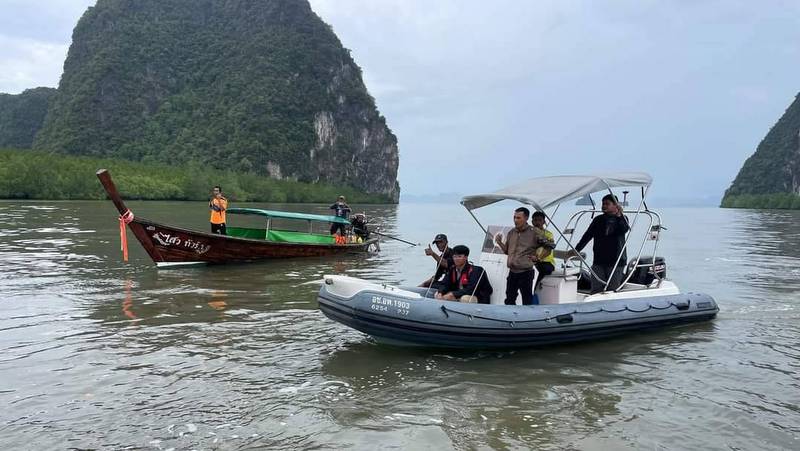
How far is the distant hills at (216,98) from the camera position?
111625mm

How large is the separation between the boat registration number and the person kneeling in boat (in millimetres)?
852

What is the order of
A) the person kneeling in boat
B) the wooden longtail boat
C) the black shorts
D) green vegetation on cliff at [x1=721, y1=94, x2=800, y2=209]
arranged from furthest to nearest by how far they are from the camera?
green vegetation on cliff at [x1=721, y1=94, x2=800, y2=209] < the black shorts < the wooden longtail boat < the person kneeling in boat

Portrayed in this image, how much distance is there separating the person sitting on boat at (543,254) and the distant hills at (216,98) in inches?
3842

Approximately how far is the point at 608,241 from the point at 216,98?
5080 inches

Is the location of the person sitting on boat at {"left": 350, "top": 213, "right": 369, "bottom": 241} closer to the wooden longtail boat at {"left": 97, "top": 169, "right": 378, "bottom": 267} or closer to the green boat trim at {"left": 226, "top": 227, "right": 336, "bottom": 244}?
the green boat trim at {"left": 226, "top": 227, "right": 336, "bottom": 244}

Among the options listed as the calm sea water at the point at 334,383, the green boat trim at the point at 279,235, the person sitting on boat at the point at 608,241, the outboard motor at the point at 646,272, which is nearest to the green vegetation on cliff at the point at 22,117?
the green boat trim at the point at 279,235

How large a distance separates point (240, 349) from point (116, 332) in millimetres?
2060

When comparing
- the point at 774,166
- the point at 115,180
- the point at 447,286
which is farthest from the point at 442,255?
the point at 774,166

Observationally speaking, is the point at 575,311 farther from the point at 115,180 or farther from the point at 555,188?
the point at 115,180

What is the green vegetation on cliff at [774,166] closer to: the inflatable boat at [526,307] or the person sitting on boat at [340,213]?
the person sitting on boat at [340,213]

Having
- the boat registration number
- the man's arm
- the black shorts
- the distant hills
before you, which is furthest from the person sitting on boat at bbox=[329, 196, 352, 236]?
the distant hills

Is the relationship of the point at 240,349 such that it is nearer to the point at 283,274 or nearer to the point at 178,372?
the point at 178,372

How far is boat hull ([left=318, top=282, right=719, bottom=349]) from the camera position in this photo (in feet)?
23.5

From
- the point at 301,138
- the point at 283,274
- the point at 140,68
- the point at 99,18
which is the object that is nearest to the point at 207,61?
the point at 140,68
